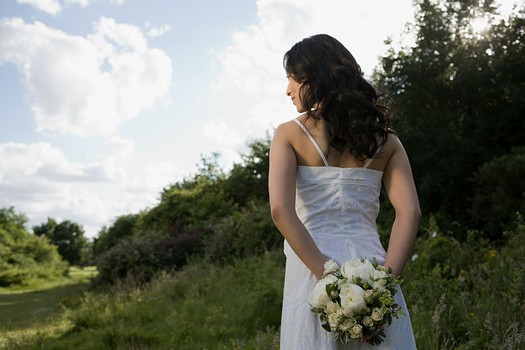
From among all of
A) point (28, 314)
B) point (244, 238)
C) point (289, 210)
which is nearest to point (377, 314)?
point (289, 210)

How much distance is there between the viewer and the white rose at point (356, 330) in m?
2.14

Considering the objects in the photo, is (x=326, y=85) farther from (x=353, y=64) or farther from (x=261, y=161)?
(x=261, y=161)

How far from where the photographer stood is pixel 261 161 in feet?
62.2

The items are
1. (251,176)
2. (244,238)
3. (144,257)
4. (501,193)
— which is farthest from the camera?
(251,176)

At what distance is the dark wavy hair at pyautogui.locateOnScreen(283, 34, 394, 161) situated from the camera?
242cm

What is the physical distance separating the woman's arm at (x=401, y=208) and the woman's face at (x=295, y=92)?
0.43 metres

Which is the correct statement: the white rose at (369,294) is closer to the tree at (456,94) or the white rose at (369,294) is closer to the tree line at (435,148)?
the tree line at (435,148)

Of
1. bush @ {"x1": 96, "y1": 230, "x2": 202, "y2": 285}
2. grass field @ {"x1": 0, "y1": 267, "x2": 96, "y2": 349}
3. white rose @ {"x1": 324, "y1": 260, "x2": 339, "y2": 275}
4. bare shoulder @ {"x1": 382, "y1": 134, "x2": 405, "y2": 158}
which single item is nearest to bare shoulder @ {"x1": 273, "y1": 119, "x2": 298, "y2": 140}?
bare shoulder @ {"x1": 382, "y1": 134, "x2": 405, "y2": 158}

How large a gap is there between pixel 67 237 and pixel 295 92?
5427cm

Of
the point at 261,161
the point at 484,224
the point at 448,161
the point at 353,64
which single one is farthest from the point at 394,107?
the point at 261,161

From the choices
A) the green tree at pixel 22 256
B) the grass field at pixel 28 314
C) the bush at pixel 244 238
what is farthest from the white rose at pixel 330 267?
the green tree at pixel 22 256

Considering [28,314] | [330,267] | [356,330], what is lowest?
[28,314]

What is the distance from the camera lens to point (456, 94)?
16375 millimetres

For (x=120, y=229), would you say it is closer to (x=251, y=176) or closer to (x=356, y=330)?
(x=251, y=176)
